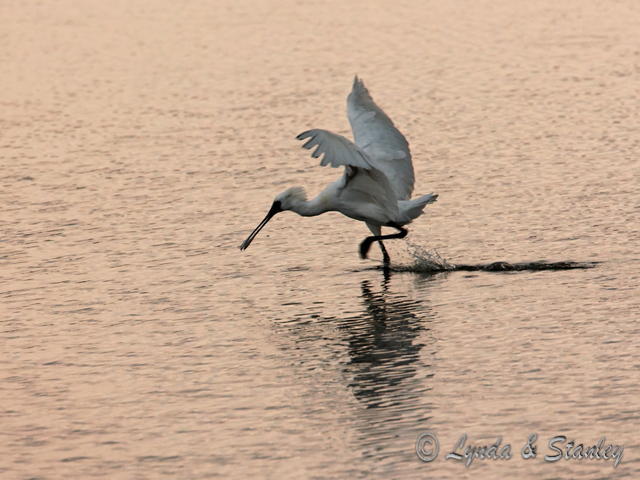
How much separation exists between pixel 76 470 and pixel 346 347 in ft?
11.0

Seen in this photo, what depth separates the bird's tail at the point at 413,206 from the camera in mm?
16031

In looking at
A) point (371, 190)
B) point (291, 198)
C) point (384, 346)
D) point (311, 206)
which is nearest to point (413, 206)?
point (371, 190)

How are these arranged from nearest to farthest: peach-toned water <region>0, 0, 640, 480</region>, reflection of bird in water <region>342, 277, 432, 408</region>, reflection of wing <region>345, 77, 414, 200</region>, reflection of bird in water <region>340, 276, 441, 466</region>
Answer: reflection of bird in water <region>340, 276, 441, 466</region>, peach-toned water <region>0, 0, 640, 480</region>, reflection of bird in water <region>342, 277, 432, 408</region>, reflection of wing <region>345, 77, 414, 200</region>

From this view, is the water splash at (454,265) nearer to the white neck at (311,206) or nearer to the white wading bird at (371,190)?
the white wading bird at (371,190)

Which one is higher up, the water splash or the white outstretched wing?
the white outstretched wing

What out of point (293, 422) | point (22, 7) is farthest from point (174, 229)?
point (22, 7)

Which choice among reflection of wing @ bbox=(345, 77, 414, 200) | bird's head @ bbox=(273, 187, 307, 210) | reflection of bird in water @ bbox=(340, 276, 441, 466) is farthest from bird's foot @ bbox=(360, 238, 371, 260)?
bird's head @ bbox=(273, 187, 307, 210)

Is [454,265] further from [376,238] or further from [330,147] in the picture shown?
[330,147]

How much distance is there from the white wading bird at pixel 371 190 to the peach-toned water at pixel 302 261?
52 centimetres

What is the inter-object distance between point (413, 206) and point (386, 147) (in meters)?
0.75

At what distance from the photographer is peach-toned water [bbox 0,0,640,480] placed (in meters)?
11.2

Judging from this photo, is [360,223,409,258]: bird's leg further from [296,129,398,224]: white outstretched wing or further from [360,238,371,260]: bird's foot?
[296,129,398,224]: white outstretched wing

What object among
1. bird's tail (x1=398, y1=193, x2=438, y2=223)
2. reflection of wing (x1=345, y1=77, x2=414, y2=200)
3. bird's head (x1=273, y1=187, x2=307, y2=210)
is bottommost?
bird's tail (x1=398, y1=193, x2=438, y2=223)

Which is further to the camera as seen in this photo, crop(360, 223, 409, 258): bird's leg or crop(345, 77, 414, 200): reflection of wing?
crop(345, 77, 414, 200): reflection of wing
